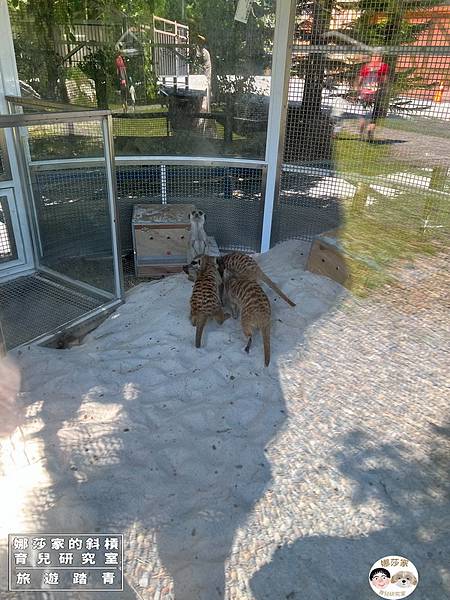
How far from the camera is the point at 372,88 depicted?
4.31 metres

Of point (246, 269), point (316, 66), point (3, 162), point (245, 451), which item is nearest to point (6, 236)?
point (3, 162)

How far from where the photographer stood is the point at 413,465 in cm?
244

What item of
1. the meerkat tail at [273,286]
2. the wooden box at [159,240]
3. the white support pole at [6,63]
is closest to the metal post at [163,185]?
the wooden box at [159,240]

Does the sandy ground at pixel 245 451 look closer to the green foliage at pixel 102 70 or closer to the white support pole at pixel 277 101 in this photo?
the white support pole at pixel 277 101

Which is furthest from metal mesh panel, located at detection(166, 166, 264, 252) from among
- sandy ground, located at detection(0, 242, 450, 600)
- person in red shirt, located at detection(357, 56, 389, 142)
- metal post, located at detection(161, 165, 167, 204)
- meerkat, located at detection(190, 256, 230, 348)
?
sandy ground, located at detection(0, 242, 450, 600)

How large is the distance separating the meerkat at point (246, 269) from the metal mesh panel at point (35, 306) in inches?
47.8

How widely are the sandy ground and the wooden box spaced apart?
1.31 m

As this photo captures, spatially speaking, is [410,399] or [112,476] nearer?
[112,476]

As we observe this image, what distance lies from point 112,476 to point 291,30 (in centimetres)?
419

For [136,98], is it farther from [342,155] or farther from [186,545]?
[186,545]

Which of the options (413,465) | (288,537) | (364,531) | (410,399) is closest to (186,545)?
(288,537)

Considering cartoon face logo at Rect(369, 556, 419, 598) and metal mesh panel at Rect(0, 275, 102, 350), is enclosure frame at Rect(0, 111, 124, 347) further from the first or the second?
cartoon face logo at Rect(369, 556, 419, 598)

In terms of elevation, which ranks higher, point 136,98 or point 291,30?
point 291,30

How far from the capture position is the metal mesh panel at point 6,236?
13.9 feet
